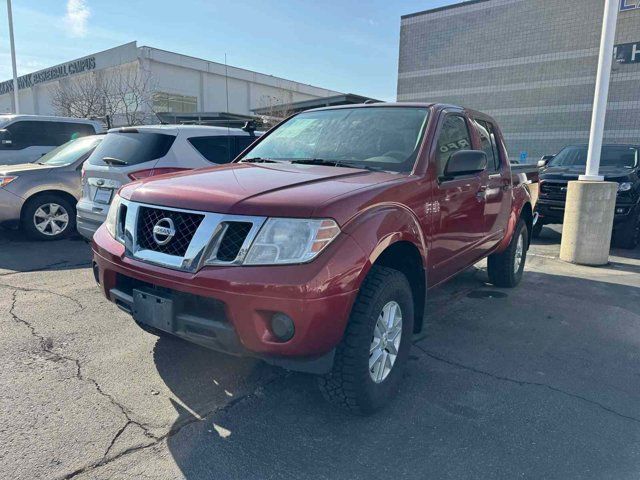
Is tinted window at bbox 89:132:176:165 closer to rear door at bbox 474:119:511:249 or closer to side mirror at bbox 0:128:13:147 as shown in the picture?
rear door at bbox 474:119:511:249

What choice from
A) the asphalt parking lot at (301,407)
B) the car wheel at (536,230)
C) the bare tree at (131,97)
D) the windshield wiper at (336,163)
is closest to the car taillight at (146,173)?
the asphalt parking lot at (301,407)

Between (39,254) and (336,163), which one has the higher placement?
(336,163)

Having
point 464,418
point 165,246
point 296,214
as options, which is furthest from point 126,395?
point 464,418

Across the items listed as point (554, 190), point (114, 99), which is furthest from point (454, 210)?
point (114, 99)

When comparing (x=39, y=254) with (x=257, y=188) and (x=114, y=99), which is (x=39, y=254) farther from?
(x=114, y=99)

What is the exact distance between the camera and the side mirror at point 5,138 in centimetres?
907

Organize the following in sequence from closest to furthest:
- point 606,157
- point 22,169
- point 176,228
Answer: point 176,228 < point 22,169 < point 606,157

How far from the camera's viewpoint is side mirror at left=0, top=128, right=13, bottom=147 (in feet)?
29.8

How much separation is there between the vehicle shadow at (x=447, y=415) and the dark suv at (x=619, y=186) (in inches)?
182

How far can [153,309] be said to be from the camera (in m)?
2.52

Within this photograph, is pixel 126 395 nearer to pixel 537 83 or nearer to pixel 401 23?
pixel 537 83

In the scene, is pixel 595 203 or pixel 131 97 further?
pixel 131 97

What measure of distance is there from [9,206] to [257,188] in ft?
19.7

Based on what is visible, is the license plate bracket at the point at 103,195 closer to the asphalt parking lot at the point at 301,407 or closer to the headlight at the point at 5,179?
the asphalt parking lot at the point at 301,407
